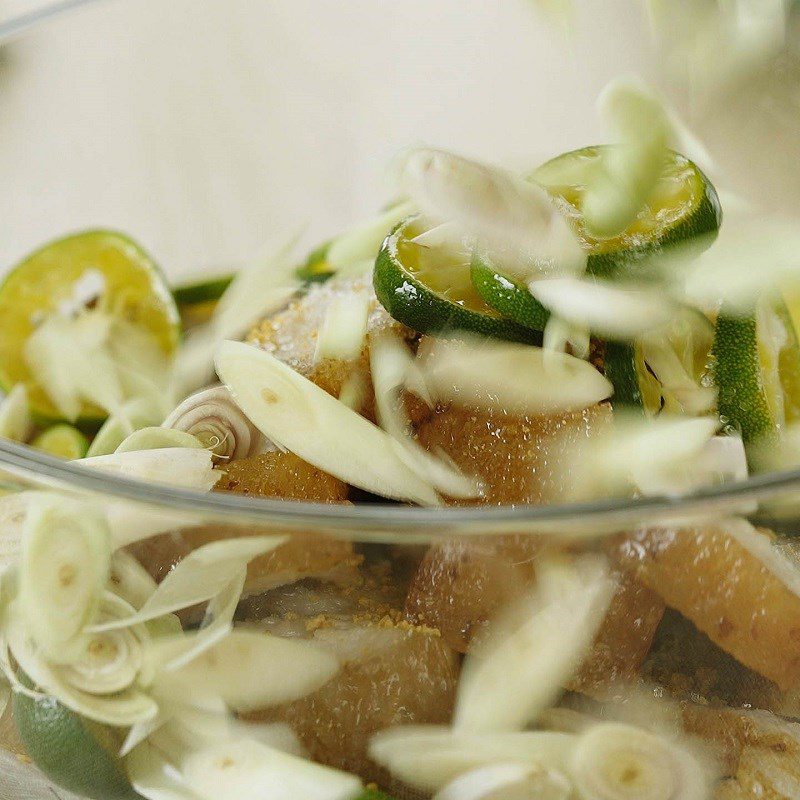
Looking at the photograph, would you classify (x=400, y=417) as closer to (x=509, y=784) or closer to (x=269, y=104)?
(x=509, y=784)

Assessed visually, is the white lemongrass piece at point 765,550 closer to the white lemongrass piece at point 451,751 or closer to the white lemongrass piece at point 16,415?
the white lemongrass piece at point 451,751

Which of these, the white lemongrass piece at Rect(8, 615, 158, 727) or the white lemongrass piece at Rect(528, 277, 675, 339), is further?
the white lemongrass piece at Rect(528, 277, 675, 339)

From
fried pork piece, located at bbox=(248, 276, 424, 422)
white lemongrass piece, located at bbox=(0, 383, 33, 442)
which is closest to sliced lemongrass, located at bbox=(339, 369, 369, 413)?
fried pork piece, located at bbox=(248, 276, 424, 422)

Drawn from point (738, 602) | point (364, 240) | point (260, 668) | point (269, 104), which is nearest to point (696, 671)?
point (738, 602)

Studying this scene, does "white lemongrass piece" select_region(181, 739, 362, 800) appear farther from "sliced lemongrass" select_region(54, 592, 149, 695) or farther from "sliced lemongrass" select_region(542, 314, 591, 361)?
"sliced lemongrass" select_region(542, 314, 591, 361)

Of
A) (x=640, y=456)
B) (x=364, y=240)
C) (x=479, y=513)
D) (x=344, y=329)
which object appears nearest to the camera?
(x=479, y=513)

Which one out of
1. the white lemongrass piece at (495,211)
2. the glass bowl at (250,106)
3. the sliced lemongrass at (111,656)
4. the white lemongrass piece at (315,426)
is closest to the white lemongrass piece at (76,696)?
the sliced lemongrass at (111,656)
